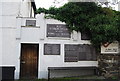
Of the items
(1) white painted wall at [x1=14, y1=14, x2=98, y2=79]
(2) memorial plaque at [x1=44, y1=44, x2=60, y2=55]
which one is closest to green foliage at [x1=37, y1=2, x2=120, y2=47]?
(1) white painted wall at [x1=14, y1=14, x2=98, y2=79]

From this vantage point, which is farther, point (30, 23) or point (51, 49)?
point (30, 23)

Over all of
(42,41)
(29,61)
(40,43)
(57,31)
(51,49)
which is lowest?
(29,61)

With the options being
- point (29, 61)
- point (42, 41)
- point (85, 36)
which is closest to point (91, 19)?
point (85, 36)

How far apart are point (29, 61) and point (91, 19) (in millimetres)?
4155

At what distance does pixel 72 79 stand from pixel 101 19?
11.5 feet

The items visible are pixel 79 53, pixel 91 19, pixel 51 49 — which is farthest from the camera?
pixel 79 53

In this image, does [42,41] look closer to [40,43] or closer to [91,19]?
[40,43]

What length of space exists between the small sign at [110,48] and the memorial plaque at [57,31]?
6.52 feet

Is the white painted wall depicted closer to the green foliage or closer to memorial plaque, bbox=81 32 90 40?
memorial plaque, bbox=81 32 90 40

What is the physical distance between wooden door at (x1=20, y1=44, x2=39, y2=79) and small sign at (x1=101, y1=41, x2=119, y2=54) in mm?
3735

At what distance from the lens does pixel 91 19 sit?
28.4ft

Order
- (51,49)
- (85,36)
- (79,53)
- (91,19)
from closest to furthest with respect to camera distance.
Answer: (91,19)
(51,49)
(79,53)
(85,36)

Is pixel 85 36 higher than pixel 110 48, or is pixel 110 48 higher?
pixel 85 36

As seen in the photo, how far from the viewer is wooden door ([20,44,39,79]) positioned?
904 cm
